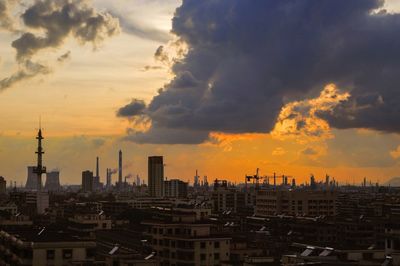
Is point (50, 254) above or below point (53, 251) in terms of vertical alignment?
below

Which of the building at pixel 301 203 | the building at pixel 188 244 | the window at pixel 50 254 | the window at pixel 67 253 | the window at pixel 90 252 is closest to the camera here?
the window at pixel 50 254

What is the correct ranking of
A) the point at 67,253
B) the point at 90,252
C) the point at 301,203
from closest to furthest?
1. the point at 67,253
2. the point at 90,252
3. the point at 301,203

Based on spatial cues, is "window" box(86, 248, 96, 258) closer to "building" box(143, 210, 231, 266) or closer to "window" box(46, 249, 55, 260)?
"window" box(46, 249, 55, 260)

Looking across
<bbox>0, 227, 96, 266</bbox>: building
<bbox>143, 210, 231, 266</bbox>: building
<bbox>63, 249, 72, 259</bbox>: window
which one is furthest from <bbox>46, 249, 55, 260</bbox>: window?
<bbox>143, 210, 231, 266</bbox>: building

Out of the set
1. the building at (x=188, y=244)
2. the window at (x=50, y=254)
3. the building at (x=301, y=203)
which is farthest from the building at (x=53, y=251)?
the building at (x=301, y=203)

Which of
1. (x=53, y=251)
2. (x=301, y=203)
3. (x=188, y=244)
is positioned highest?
(x=301, y=203)

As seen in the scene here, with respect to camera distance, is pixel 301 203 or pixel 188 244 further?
pixel 301 203

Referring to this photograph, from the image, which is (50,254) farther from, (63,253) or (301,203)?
(301,203)

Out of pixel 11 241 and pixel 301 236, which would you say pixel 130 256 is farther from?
pixel 301 236

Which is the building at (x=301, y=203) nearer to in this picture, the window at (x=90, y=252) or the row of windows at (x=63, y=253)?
the window at (x=90, y=252)

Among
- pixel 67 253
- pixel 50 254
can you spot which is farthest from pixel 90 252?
pixel 50 254

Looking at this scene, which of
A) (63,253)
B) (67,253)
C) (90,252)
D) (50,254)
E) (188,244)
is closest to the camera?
(50,254)

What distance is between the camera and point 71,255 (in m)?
53.5

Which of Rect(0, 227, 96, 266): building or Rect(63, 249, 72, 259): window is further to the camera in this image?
Rect(63, 249, 72, 259): window
